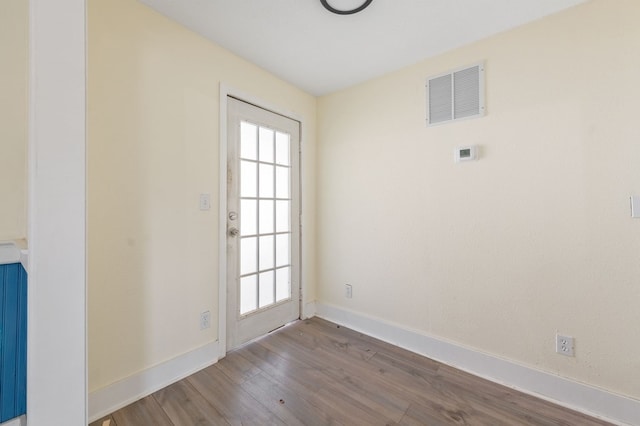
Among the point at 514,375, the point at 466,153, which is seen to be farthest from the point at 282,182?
the point at 514,375

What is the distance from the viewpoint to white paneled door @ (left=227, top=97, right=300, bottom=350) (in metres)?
2.16

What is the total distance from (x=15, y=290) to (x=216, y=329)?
1218 millimetres

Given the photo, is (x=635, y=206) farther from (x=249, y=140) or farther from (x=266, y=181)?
(x=249, y=140)

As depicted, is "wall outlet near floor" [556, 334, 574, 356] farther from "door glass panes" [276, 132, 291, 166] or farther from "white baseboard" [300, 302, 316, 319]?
"door glass panes" [276, 132, 291, 166]

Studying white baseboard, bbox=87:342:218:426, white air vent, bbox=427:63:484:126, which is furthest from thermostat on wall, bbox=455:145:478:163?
white baseboard, bbox=87:342:218:426

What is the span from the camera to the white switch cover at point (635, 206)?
143 cm

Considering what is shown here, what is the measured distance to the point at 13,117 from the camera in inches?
49.4

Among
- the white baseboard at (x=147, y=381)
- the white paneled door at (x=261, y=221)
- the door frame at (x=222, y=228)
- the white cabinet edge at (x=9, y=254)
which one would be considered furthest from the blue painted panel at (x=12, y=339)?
the white paneled door at (x=261, y=221)

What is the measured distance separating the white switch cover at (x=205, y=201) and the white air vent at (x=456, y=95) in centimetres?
187

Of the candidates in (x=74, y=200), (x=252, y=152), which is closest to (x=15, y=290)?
(x=74, y=200)

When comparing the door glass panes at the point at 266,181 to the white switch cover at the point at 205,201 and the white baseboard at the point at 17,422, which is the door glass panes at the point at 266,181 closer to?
the white switch cover at the point at 205,201

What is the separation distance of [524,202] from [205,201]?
7.45 ft

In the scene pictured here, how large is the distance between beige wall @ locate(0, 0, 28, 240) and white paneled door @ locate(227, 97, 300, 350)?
111 centimetres

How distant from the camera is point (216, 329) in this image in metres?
2.01
